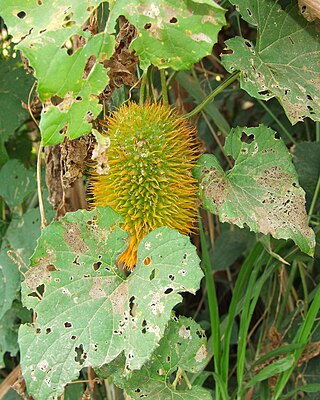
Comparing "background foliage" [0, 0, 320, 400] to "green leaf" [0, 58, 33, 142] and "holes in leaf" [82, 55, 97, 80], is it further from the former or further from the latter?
"green leaf" [0, 58, 33, 142]

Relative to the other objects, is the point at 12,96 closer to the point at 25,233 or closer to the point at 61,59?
the point at 25,233

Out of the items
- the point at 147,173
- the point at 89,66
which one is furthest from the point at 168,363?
the point at 89,66

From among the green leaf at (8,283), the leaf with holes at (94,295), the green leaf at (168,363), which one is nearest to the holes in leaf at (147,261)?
the leaf with holes at (94,295)

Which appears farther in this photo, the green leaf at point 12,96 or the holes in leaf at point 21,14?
the green leaf at point 12,96

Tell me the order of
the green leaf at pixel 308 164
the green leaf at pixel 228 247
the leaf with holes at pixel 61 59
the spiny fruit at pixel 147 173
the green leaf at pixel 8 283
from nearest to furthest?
the leaf with holes at pixel 61 59
the spiny fruit at pixel 147 173
the green leaf at pixel 8 283
the green leaf at pixel 308 164
the green leaf at pixel 228 247

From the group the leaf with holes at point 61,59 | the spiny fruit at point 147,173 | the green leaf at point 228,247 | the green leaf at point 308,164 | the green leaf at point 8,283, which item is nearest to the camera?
the leaf with holes at point 61,59

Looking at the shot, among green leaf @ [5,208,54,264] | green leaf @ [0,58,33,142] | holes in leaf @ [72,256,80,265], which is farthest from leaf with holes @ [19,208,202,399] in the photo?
green leaf @ [0,58,33,142]

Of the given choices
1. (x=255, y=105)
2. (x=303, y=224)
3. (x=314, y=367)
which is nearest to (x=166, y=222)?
(x=303, y=224)

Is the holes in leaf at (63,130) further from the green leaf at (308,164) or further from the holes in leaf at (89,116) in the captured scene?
the green leaf at (308,164)

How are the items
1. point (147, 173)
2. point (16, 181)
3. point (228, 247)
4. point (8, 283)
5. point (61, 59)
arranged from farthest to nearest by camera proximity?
1. point (228, 247)
2. point (16, 181)
3. point (8, 283)
4. point (147, 173)
5. point (61, 59)
